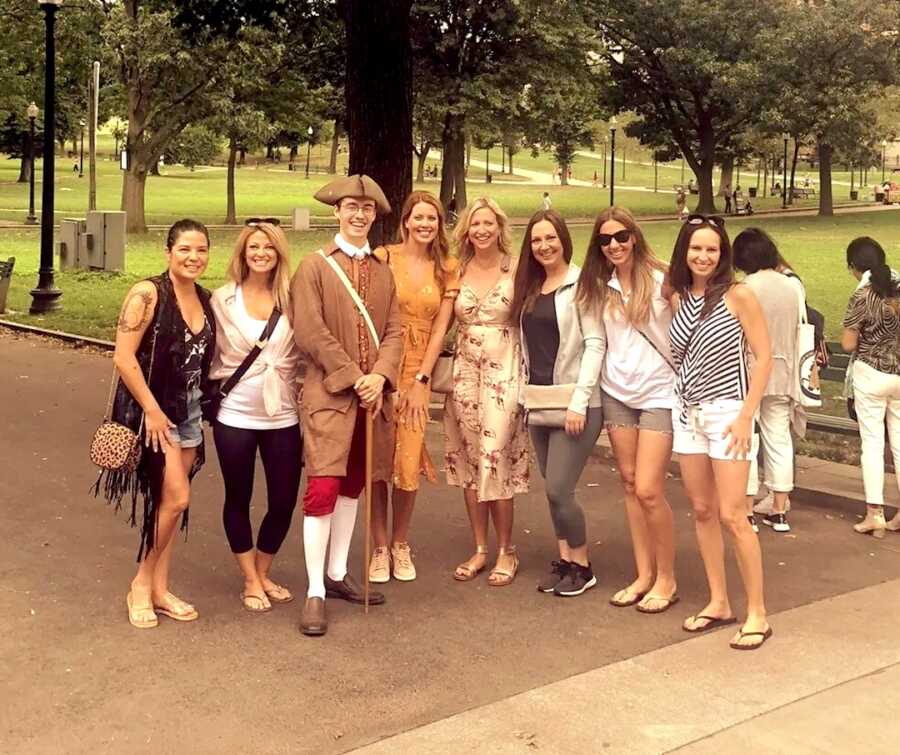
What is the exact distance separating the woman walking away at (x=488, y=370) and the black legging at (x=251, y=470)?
888 millimetres

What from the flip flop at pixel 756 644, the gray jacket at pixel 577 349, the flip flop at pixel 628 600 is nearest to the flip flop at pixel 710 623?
the flip flop at pixel 756 644

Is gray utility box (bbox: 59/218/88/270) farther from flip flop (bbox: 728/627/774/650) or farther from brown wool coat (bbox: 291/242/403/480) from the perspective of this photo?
flip flop (bbox: 728/627/774/650)

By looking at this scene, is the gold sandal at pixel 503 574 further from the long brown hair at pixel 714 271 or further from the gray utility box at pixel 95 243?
the gray utility box at pixel 95 243

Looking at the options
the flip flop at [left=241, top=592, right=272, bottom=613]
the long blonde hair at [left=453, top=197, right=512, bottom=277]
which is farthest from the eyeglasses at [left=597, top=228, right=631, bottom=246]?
the flip flop at [left=241, top=592, right=272, bottom=613]

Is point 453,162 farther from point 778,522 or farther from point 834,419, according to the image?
point 778,522

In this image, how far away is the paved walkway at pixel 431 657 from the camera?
4.23 m

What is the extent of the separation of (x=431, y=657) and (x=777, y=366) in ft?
10.2

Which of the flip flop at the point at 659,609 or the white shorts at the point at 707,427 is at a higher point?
the white shorts at the point at 707,427

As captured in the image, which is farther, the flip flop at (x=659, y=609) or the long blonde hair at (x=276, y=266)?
the flip flop at (x=659, y=609)

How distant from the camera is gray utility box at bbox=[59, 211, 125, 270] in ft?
73.9

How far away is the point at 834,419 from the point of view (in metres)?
8.55

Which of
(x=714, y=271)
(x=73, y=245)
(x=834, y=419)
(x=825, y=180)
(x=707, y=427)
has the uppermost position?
(x=825, y=180)

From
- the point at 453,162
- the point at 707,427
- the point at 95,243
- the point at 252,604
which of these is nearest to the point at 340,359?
the point at 252,604

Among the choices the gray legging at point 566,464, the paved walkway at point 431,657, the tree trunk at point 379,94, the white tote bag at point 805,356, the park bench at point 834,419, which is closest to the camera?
the paved walkway at point 431,657
